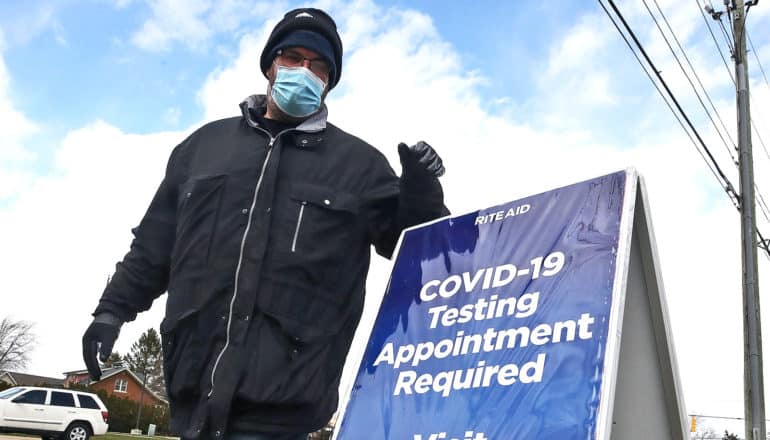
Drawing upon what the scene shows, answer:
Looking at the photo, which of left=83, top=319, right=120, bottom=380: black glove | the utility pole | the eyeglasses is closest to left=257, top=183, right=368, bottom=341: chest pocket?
the eyeglasses

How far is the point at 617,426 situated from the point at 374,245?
3.45 feet

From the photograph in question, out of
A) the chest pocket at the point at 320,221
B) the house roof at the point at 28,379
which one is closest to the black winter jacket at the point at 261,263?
the chest pocket at the point at 320,221

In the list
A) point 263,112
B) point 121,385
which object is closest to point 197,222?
point 263,112

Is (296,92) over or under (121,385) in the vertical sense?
under

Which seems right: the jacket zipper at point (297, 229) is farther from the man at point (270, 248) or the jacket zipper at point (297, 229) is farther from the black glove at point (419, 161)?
the black glove at point (419, 161)

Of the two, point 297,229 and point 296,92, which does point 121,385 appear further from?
point 297,229

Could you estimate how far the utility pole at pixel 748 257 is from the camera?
10.2 m

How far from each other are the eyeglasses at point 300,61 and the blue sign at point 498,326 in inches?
29.0

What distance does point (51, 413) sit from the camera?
16.7 metres

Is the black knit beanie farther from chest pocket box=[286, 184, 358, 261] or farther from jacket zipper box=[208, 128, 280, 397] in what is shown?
chest pocket box=[286, 184, 358, 261]

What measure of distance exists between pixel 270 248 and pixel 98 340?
0.84 meters

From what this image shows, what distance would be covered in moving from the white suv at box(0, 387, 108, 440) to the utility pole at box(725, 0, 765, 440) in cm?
1472

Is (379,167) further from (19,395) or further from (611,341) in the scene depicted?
(19,395)

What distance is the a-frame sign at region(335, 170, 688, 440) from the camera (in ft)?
6.13
